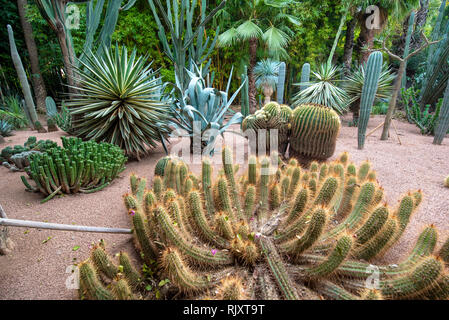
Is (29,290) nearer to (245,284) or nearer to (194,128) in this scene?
(245,284)

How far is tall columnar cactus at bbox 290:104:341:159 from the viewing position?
3297 mm

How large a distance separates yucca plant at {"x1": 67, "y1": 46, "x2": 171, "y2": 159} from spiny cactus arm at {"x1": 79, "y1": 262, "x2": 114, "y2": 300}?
2.36 meters

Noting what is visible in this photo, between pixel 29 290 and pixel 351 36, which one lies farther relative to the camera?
pixel 351 36

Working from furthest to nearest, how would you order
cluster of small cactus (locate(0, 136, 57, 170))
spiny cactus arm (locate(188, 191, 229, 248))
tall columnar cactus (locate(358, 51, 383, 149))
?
tall columnar cactus (locate(358, 51, 383, 149)) < cluster of small cactus (locate(0, 136, 57, 170)) < spiny cactus arm (locate(188, 191, 229, 248))

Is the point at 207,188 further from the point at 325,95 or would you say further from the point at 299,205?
the point at 325,95

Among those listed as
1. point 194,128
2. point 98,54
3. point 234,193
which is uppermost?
point 98,54

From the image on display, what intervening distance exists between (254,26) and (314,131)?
6.83 meters

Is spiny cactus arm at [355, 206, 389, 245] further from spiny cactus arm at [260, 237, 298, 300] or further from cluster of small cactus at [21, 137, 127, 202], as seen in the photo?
cluster of small cactus at [21, 137, 127, 202]

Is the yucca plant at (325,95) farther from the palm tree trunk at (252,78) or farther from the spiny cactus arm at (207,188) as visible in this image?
the spiny cactus arm at (207,188)

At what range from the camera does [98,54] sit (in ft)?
13.3

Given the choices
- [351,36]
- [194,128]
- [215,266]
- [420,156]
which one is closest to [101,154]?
[194,128]

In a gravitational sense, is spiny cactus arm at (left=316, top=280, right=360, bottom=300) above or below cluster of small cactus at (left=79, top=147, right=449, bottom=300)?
below

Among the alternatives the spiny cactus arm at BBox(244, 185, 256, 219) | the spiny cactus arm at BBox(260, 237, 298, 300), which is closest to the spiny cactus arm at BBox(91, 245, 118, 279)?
the spiny cactus arm at BBox(260, 237, 298, 300)

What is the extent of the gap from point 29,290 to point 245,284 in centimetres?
124
